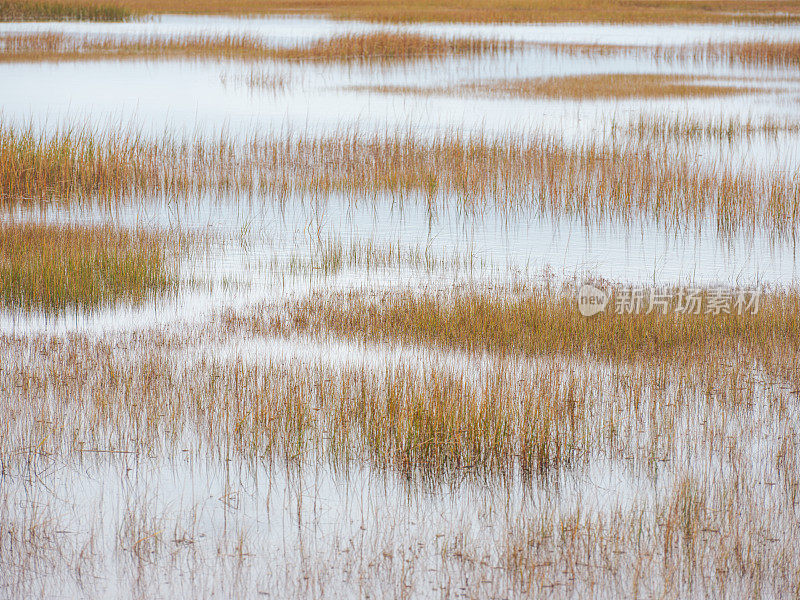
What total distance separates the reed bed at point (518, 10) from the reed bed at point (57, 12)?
194 cm

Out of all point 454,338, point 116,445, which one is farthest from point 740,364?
point 116,445

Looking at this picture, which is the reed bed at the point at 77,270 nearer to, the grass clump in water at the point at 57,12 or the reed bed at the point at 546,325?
the reed bed at the point at 546,325

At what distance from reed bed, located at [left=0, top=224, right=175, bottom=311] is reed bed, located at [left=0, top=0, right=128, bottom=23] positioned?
116 ft

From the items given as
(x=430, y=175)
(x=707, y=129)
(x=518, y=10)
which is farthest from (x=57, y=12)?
(x=430, y=175)

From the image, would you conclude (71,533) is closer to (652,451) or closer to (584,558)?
(584,558)

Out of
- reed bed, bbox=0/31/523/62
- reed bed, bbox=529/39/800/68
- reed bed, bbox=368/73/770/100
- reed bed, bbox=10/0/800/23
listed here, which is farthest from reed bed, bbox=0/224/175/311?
reed bed, bbox=10/0/800/23

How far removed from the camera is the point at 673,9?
48.2 metres

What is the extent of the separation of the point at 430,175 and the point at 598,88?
34.4 ft

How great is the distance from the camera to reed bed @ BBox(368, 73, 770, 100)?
766 inches

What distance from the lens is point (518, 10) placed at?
47.3 m

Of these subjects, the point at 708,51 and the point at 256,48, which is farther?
the point at 256,48

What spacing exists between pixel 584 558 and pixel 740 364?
98.4 inches

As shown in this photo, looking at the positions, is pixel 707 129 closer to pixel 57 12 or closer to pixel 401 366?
pixel 401 366

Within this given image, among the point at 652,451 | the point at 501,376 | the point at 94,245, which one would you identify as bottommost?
the point at 652,451
